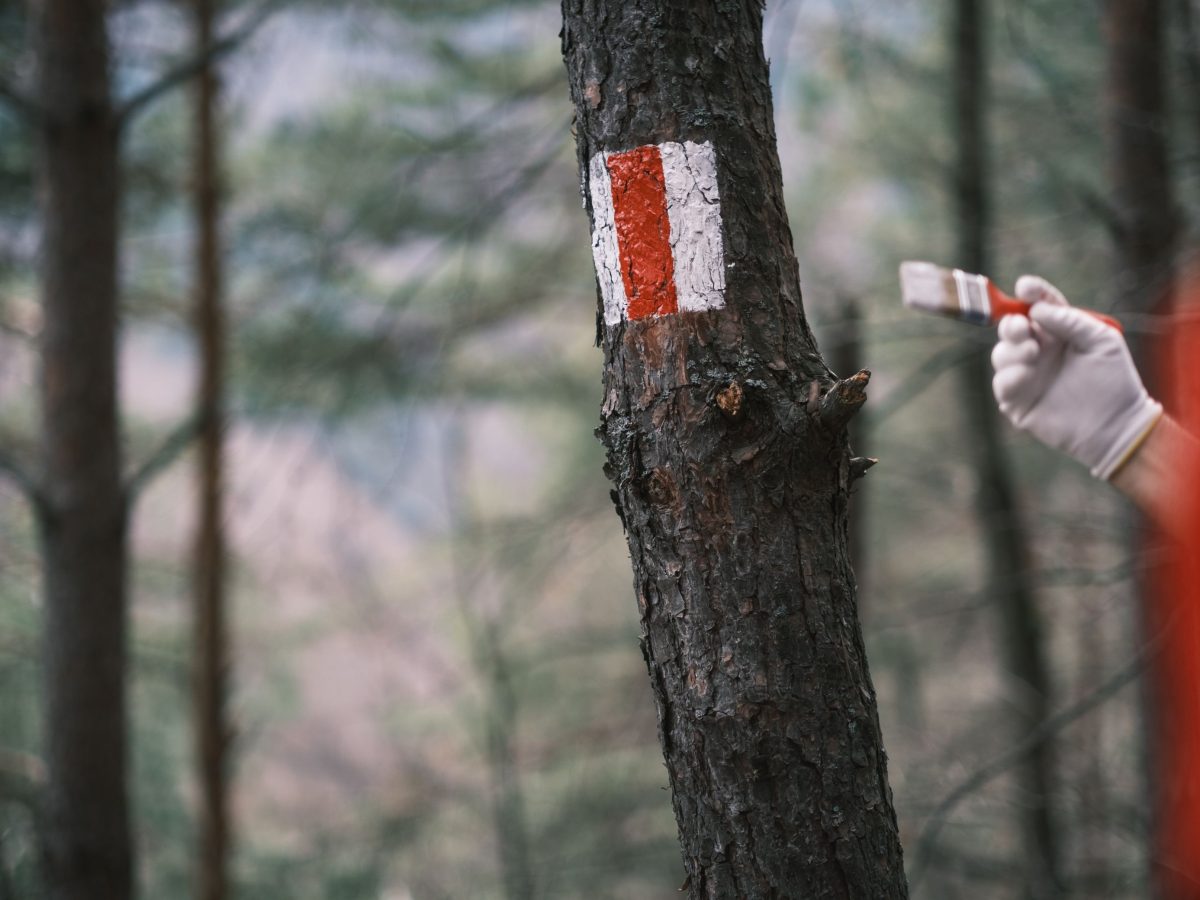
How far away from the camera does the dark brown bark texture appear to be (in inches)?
54.1

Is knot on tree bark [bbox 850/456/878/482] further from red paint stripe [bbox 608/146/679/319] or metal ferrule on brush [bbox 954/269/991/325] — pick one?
metal ferrule on brush [bbox 954/269/991/325]

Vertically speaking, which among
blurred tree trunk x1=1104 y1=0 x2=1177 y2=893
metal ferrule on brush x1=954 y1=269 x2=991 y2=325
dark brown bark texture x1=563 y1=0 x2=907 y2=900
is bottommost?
dark brown bark texture x1=563 y1=0 x2=907 y2=900

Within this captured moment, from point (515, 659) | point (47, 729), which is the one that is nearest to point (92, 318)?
point (47, 729)

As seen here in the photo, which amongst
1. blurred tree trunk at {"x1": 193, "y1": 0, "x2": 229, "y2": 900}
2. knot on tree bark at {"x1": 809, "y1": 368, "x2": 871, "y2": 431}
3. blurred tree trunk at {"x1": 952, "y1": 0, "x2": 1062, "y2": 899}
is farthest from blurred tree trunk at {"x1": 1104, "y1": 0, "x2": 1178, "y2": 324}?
blurred tree trunk at {"x1": 193, "y1": 0, "x2": 229, "y2": 900}

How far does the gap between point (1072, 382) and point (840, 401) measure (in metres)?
0.87

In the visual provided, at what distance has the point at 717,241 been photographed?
1.45 meters

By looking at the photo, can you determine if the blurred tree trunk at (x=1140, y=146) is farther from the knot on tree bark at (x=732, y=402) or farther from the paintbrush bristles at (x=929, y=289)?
the knot on tree bark at (x=732, y=402)

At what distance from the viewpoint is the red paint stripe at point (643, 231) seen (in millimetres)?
1460

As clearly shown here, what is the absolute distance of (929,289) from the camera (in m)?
1.79

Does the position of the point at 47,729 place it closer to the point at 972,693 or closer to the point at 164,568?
the point at 164,568

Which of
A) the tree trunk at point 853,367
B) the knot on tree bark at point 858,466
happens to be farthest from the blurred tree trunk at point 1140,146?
the knot on tree bark at point 858,466

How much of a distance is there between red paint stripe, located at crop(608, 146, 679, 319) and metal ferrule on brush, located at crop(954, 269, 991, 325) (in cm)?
63

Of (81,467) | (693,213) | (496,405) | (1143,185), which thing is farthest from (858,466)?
(496,405)

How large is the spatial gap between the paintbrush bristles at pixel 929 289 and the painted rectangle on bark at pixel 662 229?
0.48m
